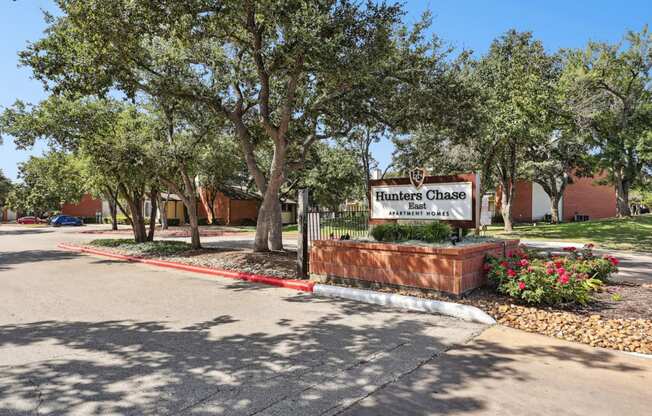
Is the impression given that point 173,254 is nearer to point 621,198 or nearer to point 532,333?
point 532,333

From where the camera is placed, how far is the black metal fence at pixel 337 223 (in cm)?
1046

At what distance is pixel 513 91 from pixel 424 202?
11242 mm

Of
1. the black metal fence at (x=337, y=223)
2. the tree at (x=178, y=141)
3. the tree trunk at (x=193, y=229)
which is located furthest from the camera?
the tree trunk at (x=193, y=229)

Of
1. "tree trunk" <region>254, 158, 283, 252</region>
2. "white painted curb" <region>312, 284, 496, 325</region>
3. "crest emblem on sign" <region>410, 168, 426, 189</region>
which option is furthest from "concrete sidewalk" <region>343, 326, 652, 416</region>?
"tree trunk" <region>254, 158, 283, 252</region>

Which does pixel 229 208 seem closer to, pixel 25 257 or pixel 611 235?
pixel 25 257

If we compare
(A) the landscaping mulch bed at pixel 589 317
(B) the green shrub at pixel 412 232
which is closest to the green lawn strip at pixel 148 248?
(B) the green shrub at pixel 412 232

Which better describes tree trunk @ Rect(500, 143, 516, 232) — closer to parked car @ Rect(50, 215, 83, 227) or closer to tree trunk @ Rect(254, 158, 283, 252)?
tree trunk @ Rect(254, 158, 283, 252)

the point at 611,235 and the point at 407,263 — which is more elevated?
the point at 407,263

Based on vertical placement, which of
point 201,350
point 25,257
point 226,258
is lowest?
point 201,350

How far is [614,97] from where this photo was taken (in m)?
21.1

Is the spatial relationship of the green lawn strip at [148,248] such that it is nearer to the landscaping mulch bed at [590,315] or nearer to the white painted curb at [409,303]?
the white painted curb at [409,303]

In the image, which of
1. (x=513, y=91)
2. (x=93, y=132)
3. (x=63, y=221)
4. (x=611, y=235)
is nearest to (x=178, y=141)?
(x=93, y=132)

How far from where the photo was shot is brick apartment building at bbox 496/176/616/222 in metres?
41.2

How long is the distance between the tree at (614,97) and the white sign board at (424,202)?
13975 millimetres
